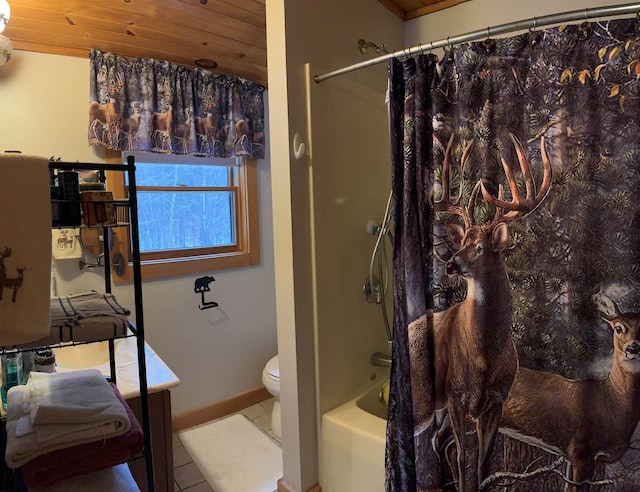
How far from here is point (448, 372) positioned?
1.41 metres

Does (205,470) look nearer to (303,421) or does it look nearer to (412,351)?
(303,421)

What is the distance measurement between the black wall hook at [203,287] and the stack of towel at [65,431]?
146cm

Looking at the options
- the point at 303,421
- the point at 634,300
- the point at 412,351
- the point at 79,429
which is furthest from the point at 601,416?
the point at 79,429

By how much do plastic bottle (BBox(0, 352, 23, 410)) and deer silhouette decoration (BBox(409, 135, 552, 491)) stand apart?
1.27 metres

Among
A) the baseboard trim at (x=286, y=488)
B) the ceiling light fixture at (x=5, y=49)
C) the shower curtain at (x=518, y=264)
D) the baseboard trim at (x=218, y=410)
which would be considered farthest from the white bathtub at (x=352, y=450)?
the ceiling light fixture at (x=5, y=49)

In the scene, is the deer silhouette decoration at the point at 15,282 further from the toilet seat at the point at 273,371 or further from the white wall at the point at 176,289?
the toilet seat at the point at 273,371

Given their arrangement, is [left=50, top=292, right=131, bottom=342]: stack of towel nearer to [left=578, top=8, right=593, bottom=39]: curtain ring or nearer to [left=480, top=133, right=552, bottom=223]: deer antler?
[left=480, top=133, right=552, bottom=223]: deer antler

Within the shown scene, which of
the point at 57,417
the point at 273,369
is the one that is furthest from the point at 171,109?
the point at 57,417

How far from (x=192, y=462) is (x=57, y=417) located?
1495 mm

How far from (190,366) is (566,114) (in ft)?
7.96

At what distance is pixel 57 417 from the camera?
110 centimetres

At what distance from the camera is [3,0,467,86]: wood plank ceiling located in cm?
196

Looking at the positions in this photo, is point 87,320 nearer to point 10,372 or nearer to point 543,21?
point 10,372

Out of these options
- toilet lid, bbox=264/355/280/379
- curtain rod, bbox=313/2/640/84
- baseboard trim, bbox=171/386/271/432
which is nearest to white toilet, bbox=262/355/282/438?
toilet lid, bbox=264/355/280/379
